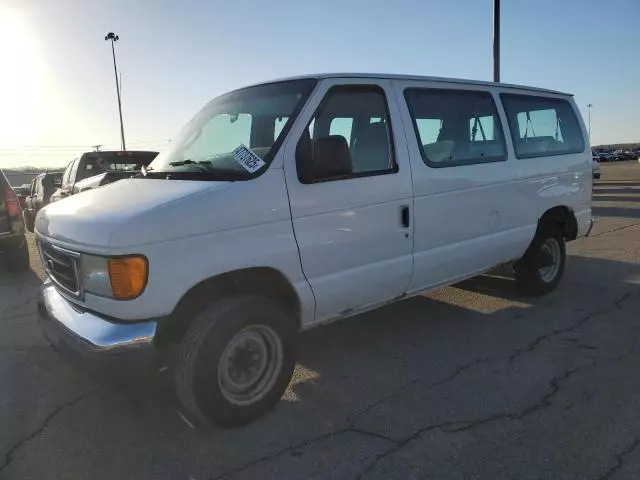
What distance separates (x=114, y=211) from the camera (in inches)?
115

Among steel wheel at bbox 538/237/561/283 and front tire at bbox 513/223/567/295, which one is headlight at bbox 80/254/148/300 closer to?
front tire at bbox 513/223/567/295

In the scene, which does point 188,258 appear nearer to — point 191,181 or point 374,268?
point 191,181

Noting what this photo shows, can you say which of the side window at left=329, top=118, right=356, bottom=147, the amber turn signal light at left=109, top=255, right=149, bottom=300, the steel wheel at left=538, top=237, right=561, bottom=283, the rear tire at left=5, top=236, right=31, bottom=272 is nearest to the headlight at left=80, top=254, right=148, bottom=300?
the amber turn signal light at left=109, top=255, right=149, bottom=300

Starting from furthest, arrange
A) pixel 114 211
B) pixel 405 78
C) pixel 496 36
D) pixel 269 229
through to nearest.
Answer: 1. pixel 496 36
2. pixel 405 78
3. pixel 269 229
4. pixel 114 211

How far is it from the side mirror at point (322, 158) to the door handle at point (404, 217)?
73 centimetres

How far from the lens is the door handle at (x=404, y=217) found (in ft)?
12.8

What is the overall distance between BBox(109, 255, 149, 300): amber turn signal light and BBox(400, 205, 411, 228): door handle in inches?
75.4

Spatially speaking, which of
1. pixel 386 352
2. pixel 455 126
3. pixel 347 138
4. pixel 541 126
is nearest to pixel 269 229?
pixel 347 138

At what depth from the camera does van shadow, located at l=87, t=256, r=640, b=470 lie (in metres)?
3.18

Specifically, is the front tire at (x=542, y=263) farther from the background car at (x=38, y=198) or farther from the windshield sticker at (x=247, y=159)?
the background car at (x=38, y=198)

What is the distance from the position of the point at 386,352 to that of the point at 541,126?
2966 mm

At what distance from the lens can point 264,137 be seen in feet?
11.4

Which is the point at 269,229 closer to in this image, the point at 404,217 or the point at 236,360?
the point at 236,360

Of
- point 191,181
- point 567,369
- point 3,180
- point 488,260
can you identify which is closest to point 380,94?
point 191,181
